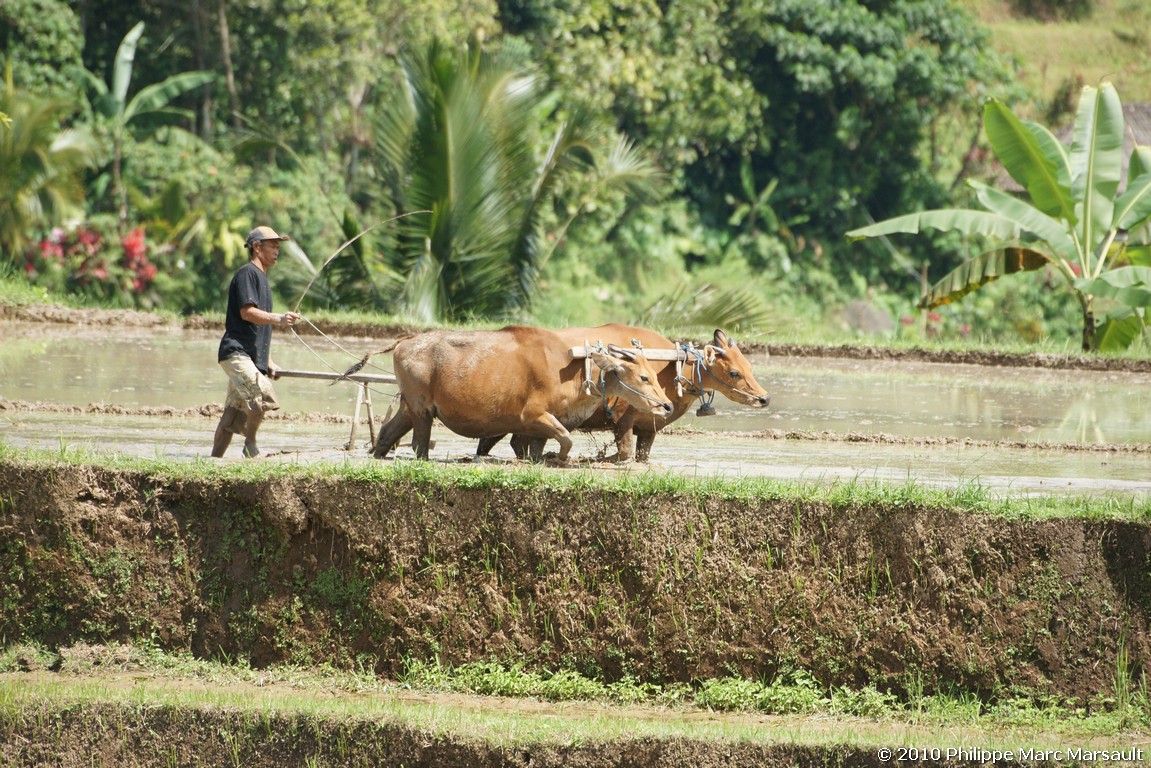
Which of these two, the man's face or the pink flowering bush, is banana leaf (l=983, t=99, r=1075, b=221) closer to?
the man's face

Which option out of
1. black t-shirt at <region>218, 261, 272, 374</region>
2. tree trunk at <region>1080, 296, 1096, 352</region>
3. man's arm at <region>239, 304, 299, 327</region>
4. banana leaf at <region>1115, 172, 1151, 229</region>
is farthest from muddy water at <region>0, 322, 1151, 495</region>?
banana leaf at <region>1115, 172, 1151, 229</region>

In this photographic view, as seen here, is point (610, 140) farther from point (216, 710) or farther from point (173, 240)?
point (216, 710)

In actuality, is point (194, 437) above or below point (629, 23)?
below

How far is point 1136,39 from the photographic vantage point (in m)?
27.8

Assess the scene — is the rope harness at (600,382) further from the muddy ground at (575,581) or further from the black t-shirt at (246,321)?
Answer: the black t-shirt at (246,321)

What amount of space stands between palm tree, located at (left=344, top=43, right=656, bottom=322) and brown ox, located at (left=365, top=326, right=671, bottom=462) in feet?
24.1

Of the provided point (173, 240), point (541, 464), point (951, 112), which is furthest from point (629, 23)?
point (541, 464)

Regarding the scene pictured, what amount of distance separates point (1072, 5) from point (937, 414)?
2075cm

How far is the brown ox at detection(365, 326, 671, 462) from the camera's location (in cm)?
719

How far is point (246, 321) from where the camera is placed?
730 cm

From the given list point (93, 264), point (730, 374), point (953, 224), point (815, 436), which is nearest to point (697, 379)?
point (730, 374)

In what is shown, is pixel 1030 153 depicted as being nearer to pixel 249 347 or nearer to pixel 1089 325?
pixel 1089 325

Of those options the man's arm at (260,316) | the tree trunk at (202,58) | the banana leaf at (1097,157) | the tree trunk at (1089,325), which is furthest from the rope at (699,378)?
the tree trunk at (202,58)

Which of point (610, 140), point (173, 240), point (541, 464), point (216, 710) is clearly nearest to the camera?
point (216, 710)
